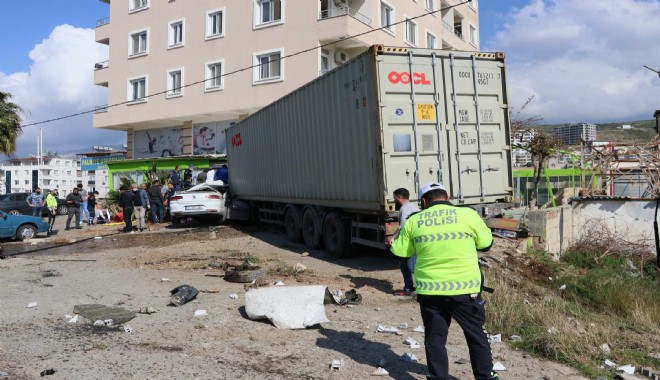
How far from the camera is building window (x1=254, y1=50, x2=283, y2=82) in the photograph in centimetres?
2478

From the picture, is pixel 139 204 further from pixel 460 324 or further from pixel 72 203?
pixel 460 324

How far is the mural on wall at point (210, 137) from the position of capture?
28172 millimetres

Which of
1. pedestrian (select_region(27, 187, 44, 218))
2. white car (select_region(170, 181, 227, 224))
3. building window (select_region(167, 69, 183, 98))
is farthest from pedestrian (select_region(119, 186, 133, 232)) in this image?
building window (select_region(167, 69, 183, 98))

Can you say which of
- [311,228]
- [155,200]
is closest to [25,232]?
[155,200]

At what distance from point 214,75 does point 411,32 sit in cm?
1029

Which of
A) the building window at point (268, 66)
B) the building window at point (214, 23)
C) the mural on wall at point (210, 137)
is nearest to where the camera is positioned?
the building window at point (268, 66)

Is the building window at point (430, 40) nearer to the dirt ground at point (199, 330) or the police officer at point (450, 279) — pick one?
the dirt ground at point (199, 330)

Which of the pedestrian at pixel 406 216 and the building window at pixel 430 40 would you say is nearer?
the pedestrian at pixel 406 216

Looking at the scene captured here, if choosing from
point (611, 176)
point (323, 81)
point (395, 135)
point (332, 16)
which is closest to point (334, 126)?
point (323, 81)

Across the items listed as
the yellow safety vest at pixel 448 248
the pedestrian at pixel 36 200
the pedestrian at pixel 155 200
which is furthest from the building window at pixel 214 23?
the yellow safety vest at pixel 448 248

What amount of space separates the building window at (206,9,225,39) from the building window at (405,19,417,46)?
920 cm

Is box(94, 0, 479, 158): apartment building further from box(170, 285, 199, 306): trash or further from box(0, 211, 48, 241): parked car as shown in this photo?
box(170, 285, 199, 306): trash

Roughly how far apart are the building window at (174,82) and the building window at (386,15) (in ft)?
34.3

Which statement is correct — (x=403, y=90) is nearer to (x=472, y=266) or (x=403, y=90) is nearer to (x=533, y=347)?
(x=533, y=347)
